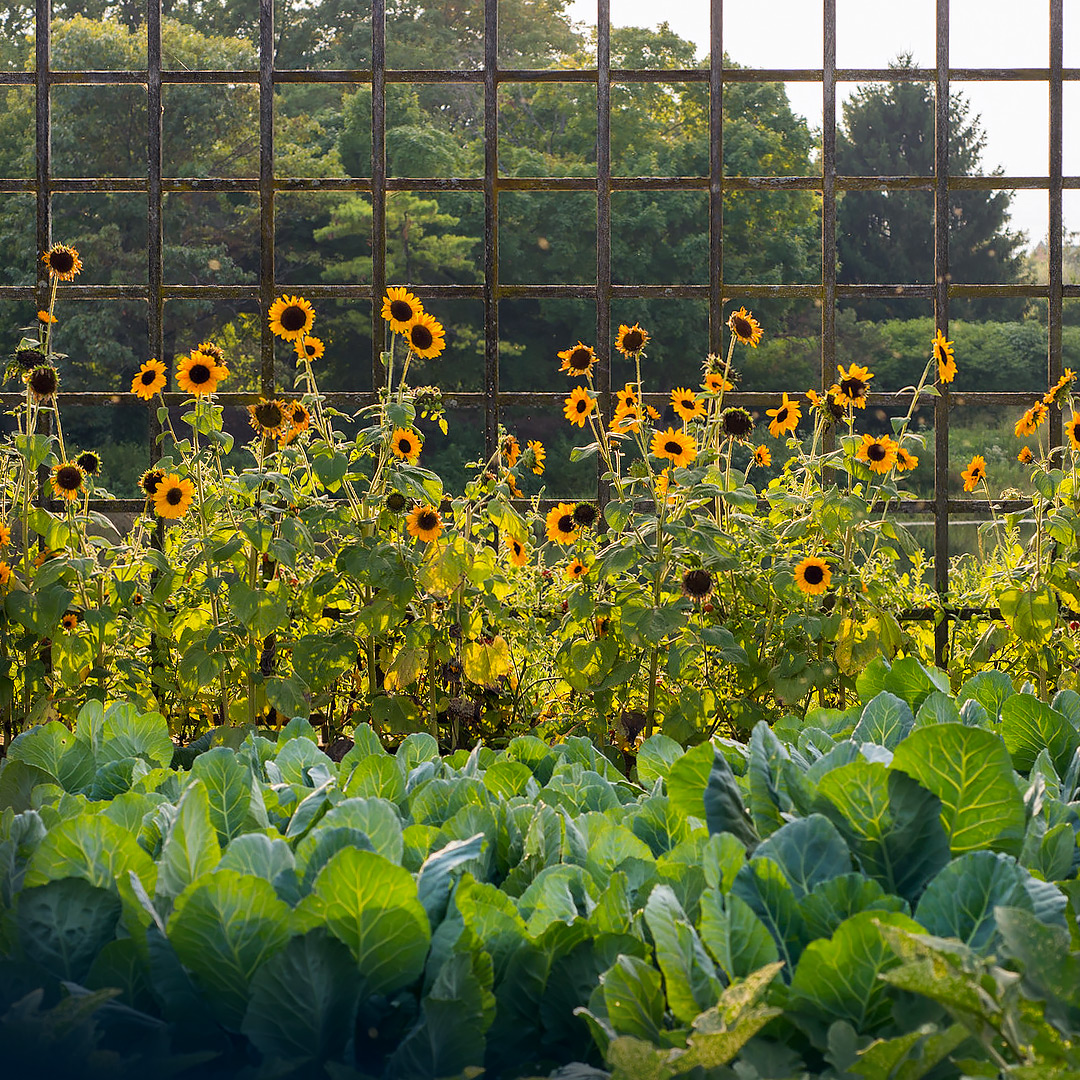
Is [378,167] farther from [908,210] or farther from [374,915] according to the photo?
[908,210]

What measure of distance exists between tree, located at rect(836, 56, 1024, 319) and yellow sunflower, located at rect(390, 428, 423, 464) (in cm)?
1802

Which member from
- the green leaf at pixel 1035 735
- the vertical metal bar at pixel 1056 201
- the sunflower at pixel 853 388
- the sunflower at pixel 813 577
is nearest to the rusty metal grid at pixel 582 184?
the vertical metal bar at pixel 1056 201

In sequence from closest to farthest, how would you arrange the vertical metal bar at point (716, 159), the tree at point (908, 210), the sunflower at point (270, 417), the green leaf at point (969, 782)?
1. the green leaf at point (969, 782)
2. the sunflower at point (270, 417)
3. the vertical metal bar at point (716, 159)
4. the tree at point (908, 210)

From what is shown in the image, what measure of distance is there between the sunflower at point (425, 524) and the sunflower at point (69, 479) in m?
0.76

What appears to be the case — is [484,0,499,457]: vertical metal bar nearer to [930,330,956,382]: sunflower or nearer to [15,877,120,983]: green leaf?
[930,330,956,382]: sunflower

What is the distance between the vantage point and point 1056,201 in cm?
329

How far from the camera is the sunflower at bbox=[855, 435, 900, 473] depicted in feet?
8.59

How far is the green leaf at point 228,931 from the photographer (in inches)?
26.5

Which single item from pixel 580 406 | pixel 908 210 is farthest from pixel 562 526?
pixel 908 210

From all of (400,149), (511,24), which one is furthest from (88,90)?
(511,24)

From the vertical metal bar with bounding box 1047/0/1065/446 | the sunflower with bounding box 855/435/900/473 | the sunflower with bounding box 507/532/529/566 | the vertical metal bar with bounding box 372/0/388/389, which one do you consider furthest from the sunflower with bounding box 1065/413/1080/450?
the vertical metal bar with bounding box 372/0/388/389

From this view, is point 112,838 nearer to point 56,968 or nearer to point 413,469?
point 56,968

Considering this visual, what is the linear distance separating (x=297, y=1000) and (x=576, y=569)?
198cm

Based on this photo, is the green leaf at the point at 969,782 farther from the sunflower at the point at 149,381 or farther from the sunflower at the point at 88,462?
the sunflower at the point at 149,381
